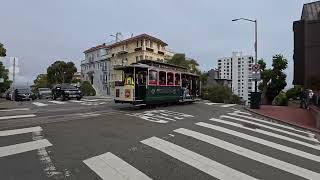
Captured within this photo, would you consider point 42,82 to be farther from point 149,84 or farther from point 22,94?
point 149,84

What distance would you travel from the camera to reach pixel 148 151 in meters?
10.2

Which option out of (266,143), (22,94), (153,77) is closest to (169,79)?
(153,77)

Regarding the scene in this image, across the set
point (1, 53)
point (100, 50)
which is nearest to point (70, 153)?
point (1, 53)

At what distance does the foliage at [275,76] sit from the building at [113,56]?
30.6 m

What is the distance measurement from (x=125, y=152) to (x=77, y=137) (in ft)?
8.04

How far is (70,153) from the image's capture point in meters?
9.52

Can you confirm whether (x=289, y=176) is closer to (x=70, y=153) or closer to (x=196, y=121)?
(x=70, y=153)

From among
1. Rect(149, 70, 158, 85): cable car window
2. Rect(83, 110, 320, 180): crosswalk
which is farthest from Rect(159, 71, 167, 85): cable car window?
Rect(83, 110, 320, 180): crosswalk

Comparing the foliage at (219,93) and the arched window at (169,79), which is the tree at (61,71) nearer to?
the foliage at (219,93)

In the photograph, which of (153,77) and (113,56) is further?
(113,56)

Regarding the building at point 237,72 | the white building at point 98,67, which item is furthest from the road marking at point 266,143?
the white building at point 98,67

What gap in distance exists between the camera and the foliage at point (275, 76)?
144 ft

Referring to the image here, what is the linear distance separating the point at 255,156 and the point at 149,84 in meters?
13.0

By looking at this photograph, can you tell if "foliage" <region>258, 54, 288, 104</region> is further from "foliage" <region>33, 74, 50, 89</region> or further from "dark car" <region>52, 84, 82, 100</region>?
"foliage" <region>33, 74, 50, 89</region>
